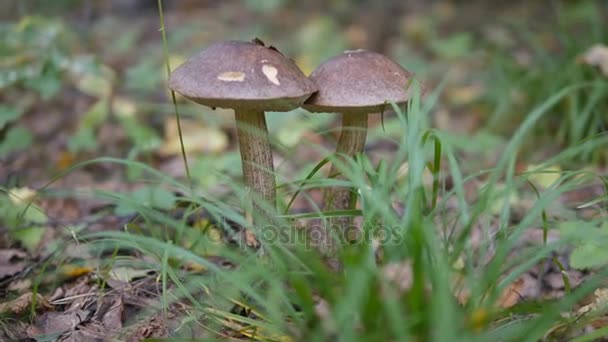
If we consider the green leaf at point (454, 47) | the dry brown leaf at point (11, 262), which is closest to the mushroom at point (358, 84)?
the dry brown leaf at point (11, 262)

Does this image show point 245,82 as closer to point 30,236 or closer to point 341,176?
point 341,176

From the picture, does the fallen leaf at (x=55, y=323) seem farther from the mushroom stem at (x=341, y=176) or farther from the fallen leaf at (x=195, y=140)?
the fallen leaf at (x=195, y=140)

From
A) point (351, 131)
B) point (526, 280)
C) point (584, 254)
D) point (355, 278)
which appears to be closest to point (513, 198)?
point (526, 280)

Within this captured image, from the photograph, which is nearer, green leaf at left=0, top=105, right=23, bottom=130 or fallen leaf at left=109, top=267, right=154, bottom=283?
fallen leaf at left=109, top=267, right=154, bottom=283

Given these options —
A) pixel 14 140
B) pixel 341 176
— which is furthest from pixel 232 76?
pixel 14 140

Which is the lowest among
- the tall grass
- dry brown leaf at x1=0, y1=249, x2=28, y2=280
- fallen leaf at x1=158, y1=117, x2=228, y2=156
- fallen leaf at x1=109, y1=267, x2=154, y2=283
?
fallen leaf at x1=158, y1=117, x2=228, y2=156

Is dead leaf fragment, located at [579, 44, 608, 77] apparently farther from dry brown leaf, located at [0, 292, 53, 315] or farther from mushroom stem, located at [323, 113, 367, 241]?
dry brown leaf, located at [0, 292, 53, 315]

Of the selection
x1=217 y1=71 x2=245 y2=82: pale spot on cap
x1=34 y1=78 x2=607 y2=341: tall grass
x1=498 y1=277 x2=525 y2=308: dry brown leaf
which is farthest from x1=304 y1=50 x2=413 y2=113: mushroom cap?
x1=498 y1=277 x2=525 y2=308: dry brown leaf

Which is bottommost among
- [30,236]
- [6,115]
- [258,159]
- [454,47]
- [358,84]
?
[454,47]
